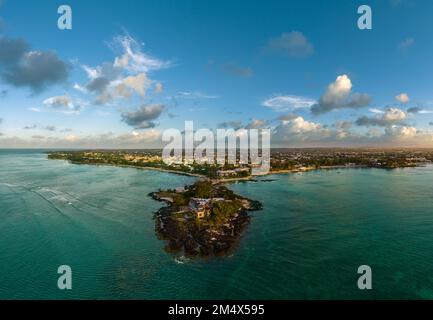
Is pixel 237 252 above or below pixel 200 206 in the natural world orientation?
below

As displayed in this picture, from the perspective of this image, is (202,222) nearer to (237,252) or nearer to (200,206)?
(200,206)

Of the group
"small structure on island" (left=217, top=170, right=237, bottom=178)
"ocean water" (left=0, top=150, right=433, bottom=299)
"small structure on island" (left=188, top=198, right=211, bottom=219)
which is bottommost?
"ocean water" (left=0, top=150, right=433, bottom=299)

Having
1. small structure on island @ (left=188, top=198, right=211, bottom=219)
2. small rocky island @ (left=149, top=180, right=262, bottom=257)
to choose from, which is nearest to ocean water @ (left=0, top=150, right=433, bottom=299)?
small rocky island @ (left=149, top=180, right=262, bottom=257)

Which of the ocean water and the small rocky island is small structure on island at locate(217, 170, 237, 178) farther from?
the ocean water

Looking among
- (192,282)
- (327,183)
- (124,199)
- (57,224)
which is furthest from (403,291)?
(327,183)

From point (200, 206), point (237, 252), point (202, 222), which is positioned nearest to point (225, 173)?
point (200, 206)
